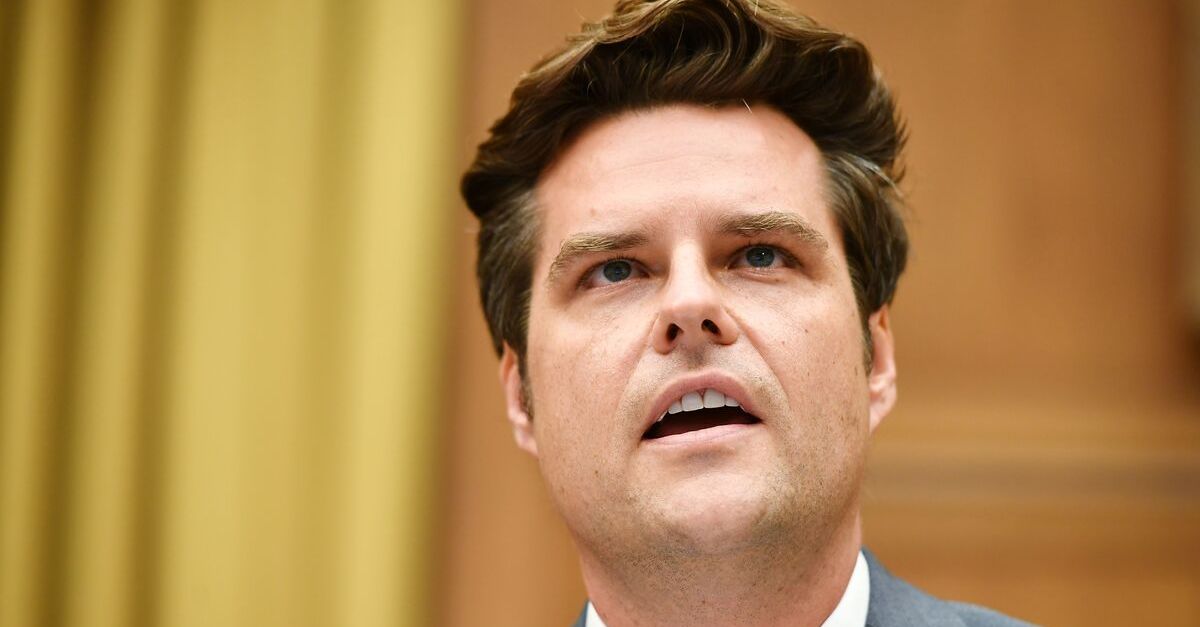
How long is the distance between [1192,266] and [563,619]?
4.08ft

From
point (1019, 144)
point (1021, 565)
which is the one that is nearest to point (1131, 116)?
point (1019, 144)

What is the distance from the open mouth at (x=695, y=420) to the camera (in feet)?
3.30

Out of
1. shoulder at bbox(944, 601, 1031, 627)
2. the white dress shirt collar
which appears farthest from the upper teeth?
shoulder at bbox(944, 601, 1031, 627)

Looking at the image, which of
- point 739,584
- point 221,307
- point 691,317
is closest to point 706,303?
point 691,317

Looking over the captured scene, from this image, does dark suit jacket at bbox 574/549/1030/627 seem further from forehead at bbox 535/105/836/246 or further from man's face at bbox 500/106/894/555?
forehead at bbox 535/105/836/246

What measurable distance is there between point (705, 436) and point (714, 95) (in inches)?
15.9

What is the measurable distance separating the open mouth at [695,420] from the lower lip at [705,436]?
0.04 m

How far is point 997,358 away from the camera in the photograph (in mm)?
1762

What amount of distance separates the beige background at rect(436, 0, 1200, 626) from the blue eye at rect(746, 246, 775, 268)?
2.37ft

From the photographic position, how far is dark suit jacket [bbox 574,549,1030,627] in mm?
1051

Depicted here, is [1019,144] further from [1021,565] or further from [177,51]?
[177,51]

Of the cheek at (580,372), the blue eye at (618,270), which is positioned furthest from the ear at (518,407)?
the blue eye at (618,270)

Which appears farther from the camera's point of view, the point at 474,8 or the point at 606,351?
the point at 474,8

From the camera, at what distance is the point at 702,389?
3.21ft
